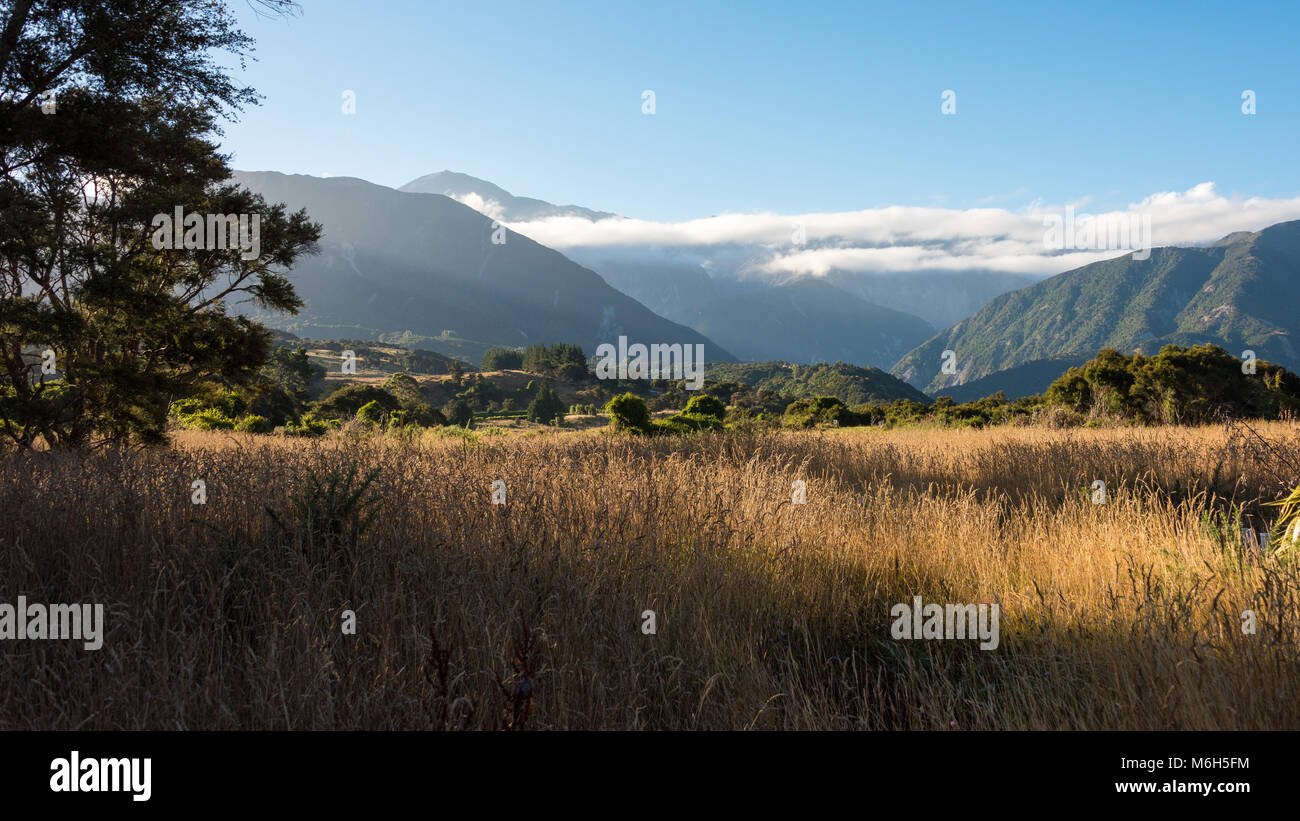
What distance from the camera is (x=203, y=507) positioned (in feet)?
16.2

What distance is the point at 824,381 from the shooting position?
99688 mm

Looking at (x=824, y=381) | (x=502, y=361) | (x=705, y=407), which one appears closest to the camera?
(x=705, y=407)

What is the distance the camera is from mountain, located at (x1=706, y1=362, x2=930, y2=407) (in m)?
91.8

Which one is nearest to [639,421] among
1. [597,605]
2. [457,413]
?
[597,605]

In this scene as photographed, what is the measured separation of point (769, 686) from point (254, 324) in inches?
503

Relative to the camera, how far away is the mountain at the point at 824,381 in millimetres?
91750

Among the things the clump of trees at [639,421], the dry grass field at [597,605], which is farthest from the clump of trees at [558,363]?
the dry grass field at [597,605]

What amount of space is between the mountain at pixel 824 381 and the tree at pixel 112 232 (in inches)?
2929

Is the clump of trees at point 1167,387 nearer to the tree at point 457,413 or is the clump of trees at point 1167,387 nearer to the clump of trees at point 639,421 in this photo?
the clump of trees at point 639,421

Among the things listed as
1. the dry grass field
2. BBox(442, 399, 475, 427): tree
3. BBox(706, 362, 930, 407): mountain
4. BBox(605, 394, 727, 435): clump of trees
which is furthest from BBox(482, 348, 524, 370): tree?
the dry grass field

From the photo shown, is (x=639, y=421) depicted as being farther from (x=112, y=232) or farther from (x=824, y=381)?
(x=824, y=381)

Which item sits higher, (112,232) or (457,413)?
(112,232)

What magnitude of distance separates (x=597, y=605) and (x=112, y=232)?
40.2 ft
